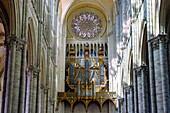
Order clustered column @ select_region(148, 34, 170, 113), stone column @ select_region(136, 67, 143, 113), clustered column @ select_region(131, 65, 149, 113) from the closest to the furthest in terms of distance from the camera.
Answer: clustered column @ select_region(148, 34, 170, 113) < clustered column @ select_region(131, 65, 149, 113) < stone column @ select_region(136, 67, 143, 113)

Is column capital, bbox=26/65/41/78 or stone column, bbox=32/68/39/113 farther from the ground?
column capital, bbox=26/65/41/78

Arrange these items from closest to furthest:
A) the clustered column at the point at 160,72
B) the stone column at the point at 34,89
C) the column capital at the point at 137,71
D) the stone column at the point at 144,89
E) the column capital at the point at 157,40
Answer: the clustered column at the point at 160,72
the column capital at the point at 157,40
the stone column at the point at 144,89
the stone column at the point at 34,89
the column capital at the point at 137,71

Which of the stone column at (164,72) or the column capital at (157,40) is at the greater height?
the column capital at (157,40)

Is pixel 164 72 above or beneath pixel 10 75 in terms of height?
above

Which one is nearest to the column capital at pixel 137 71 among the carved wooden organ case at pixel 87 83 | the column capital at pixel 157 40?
the column capital at pixel 157 40

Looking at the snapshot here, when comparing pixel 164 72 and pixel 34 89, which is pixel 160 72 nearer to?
pixel 164 72

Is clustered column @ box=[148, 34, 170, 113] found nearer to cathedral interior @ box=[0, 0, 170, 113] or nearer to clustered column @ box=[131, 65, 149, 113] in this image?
cathedral interior @ box=[0, 0, 170, 113]

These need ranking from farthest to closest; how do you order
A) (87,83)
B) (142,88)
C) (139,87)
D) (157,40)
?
(87,83), (139,87), (142,88), (157,40)

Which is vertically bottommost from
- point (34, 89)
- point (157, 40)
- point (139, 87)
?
point (34, 89)

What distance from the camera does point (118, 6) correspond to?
43.4 m

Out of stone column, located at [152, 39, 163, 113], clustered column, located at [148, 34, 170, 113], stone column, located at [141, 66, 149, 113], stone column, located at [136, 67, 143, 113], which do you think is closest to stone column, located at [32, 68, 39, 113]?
stone column, located at [136, 67, 143, 113]

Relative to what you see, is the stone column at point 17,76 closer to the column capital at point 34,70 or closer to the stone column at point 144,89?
the column capital at point 34,70

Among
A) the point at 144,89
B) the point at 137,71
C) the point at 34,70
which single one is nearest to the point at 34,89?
the point at 34,70

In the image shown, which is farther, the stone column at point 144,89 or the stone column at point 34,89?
the stone column at point 34,89
